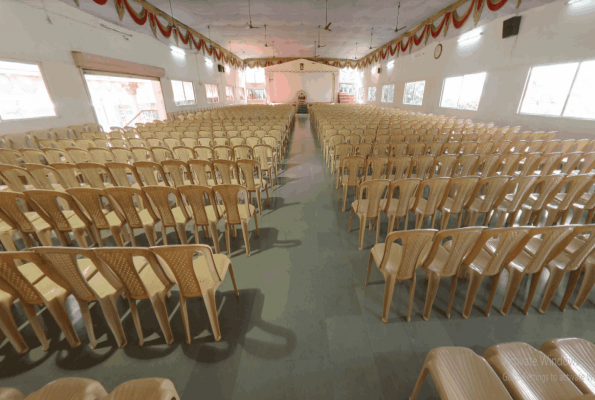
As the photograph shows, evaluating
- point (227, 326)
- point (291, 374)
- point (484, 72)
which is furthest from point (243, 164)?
point (484, 72)

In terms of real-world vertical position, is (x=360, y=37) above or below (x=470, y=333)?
above

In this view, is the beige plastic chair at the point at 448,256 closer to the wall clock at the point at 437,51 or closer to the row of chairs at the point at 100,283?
the row of chairs at the point at 100,283

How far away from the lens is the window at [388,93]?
Result: 60.7 ft

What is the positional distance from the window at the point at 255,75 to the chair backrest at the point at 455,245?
99.6 ft

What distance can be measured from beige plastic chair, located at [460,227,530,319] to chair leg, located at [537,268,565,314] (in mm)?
439

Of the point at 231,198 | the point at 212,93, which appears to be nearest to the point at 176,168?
the point at 231,198

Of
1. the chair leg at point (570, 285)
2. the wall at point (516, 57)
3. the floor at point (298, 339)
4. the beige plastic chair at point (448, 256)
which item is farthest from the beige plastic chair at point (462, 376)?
the wall at point (516, 57)

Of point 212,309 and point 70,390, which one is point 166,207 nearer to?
point 212,309

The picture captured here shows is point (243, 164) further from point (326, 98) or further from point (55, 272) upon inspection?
point (326, 98)

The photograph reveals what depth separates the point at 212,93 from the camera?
19.3 m

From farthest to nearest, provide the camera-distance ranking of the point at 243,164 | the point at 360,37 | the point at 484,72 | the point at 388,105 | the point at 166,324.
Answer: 1. the point at 388,105
2. the point at 360,37
3. the point at 484,72
4. the point at 243,164
5. the point at 166,324

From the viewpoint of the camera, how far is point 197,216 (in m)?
2.61

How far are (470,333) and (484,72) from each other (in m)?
11.9

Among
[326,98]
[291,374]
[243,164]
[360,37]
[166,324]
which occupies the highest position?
[360,37]
